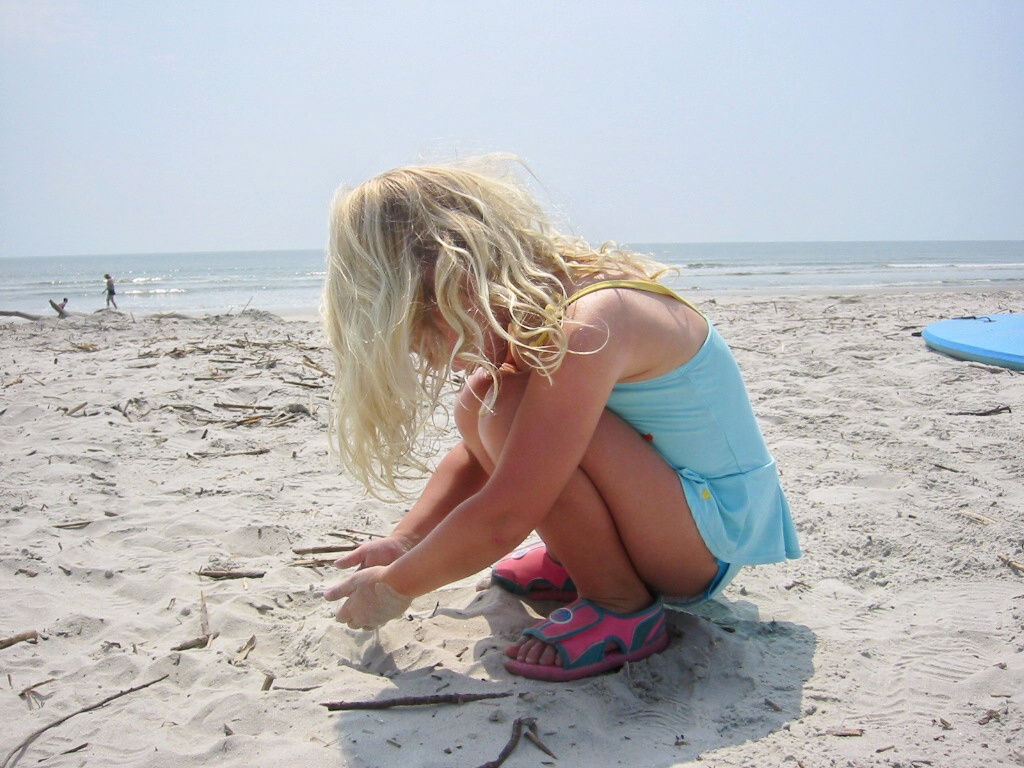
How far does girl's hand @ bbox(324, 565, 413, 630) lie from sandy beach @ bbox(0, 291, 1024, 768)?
5.6 inches

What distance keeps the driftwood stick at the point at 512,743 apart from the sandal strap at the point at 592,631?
20cm

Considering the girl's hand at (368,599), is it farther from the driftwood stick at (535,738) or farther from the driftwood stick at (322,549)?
the driftwood stick at (322,549)

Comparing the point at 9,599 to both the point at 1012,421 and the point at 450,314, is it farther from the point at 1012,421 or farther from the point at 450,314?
the point at 1012,421

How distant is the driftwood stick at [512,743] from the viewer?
56.2 inches

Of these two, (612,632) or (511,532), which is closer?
(511,532)

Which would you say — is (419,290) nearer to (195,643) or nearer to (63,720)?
(195,643)

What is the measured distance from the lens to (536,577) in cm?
216

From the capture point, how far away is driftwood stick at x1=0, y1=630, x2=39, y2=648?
6.16 feet

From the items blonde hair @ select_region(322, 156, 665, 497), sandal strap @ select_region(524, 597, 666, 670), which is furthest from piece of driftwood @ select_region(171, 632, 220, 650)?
sandal strap @ select_region(524, 597, 666, 670)

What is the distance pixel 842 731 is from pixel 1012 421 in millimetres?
2325

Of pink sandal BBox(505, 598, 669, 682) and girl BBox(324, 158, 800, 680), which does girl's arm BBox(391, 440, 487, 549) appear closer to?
girl BBox(324, 158, 800, 680)

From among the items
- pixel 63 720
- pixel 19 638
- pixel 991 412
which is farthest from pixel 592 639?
pixel 991 412

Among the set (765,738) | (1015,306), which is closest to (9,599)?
(765,738)

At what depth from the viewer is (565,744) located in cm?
150
